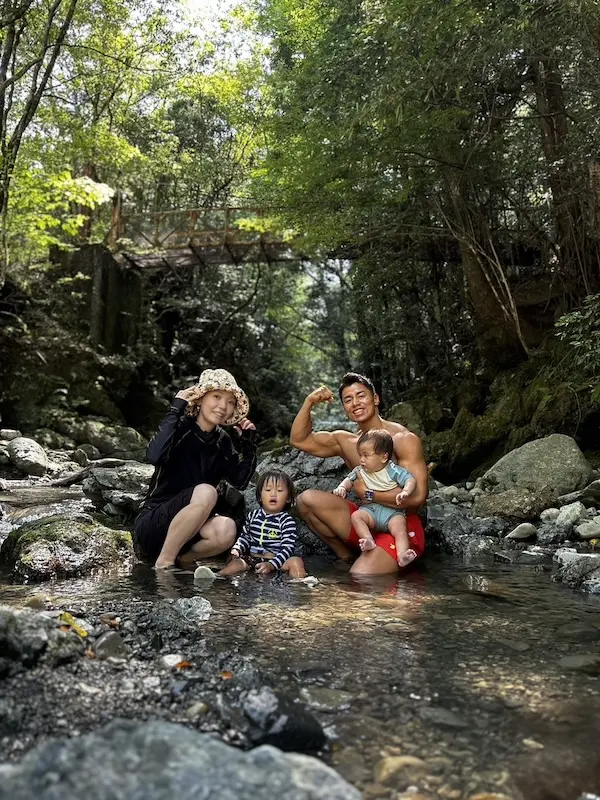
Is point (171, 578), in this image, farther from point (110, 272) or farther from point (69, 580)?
point (110, 272)

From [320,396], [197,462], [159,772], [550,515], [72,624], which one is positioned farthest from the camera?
[550,515]

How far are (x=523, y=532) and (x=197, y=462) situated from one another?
8.75 ft

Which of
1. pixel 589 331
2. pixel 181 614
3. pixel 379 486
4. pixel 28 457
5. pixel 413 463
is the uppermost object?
pixel 589 331

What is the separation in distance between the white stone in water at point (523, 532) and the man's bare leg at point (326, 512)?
1538mm

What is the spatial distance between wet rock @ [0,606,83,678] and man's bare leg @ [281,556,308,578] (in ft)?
6.11

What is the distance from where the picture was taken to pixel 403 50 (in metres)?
5.92

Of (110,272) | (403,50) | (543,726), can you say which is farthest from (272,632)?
(110,272)

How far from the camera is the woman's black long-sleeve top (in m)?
4.11

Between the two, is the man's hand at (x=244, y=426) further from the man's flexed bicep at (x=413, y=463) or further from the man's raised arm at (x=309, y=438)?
the man's flexed bicep at (x=413, y=463)

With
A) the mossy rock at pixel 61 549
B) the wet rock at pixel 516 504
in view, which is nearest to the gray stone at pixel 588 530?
the wet rock at pixel 516 504

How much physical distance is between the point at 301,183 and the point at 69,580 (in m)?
7.72

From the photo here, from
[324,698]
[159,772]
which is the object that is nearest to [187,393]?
[324,698]

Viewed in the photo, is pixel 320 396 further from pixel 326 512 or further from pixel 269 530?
pixel 269 530

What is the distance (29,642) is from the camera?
176 centimetres
